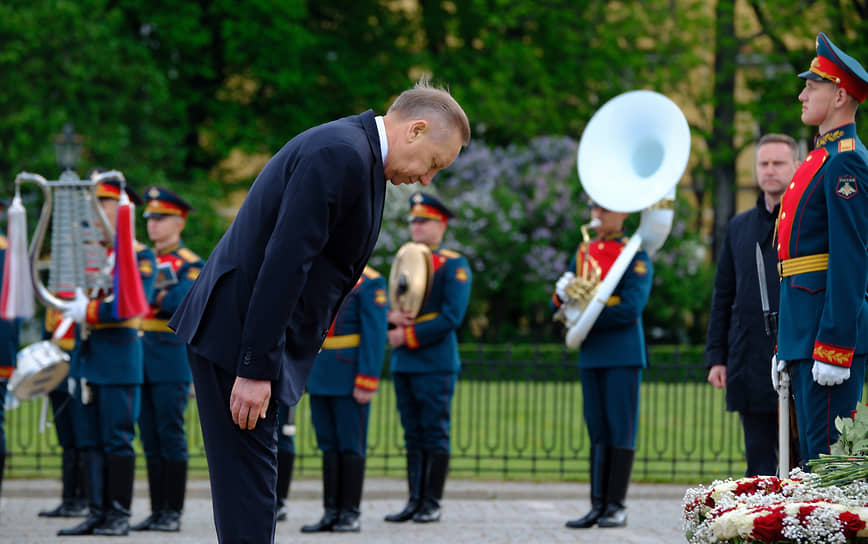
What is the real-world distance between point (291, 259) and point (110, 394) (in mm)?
4369

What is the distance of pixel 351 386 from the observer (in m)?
8.70

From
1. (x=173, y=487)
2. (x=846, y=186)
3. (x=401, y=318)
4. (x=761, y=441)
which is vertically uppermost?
(x=846, y=186)

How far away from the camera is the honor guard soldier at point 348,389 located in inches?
340

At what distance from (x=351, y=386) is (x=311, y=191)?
4621 millimetres

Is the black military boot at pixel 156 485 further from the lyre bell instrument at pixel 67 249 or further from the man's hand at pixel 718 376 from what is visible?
the man's hand at pixel 718 376

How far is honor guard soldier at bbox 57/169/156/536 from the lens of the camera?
26.6ft

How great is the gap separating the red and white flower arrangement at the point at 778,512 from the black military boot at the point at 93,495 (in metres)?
4.56

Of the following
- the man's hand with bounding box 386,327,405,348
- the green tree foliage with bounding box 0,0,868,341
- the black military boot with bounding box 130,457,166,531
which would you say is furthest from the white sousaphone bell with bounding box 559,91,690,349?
the green tree foliage with bounding box 0,0,868,341

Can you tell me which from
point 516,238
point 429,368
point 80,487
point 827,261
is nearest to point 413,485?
point 429,368

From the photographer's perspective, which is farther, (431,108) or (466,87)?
(466,87)

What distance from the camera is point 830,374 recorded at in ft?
18.2

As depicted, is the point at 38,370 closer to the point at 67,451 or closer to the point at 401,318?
the point at 67,451

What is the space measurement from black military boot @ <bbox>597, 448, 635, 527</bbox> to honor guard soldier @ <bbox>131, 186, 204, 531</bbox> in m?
2.89

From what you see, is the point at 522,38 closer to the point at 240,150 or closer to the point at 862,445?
the point at 240,150
